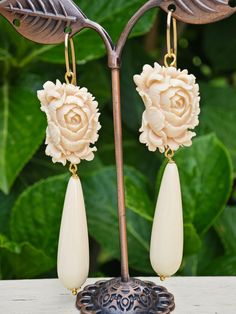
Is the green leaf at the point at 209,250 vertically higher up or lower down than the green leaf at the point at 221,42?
lower down

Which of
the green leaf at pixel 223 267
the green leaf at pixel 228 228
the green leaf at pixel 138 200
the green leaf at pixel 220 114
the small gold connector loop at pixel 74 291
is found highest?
the green leaf at pixel 220 114

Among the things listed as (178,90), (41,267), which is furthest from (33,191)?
(178,90)

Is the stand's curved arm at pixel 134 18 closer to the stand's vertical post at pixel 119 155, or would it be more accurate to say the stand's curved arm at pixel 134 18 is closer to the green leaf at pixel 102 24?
the stand's vertical post at pixel 119 155

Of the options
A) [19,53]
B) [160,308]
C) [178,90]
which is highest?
[19,53]

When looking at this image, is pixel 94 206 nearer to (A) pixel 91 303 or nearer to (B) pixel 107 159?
(B) pixel 107 159

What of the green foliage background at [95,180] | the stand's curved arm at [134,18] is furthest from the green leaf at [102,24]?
the stand's curved arm at [134,18]

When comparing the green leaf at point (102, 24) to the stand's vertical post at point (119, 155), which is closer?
the stand's vertical post at point (119, 155)

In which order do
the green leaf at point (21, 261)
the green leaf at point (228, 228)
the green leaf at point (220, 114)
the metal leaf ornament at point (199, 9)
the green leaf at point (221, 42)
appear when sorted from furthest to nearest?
the green leaf at point (221, 42) → the green leaf at point (220, 114) → the green leaf at point (228, 228) → the green leaf at point (21, 261) → the metal leaf ornament at point (199, 9)

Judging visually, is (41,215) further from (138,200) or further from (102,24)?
(102,24)

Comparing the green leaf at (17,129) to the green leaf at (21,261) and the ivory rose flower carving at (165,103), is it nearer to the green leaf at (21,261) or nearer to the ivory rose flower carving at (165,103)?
the green leaf at (21,261)

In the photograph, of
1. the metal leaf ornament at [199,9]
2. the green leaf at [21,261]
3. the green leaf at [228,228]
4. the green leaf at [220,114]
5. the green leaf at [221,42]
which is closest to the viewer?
the metal leaf ornament at [199,9]
